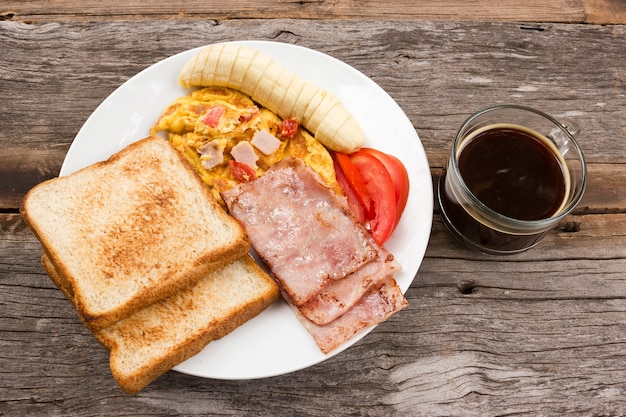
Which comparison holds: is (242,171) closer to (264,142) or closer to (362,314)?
(264,142)

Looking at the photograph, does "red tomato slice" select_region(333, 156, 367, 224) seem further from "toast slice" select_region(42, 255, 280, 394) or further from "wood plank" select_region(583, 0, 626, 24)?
"wood plank" select_region(583, 0, 626, 24)

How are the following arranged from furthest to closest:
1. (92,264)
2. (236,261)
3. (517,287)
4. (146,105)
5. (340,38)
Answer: (340,38) < (517,287) < (146,105) < (236,261) < (92,264)

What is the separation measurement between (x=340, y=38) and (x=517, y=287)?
1.76m

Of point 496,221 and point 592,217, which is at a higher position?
point 496,221

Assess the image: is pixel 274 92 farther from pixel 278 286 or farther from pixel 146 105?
pixel 278 286

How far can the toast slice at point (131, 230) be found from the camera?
235 centimetres

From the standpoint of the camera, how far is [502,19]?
346cm

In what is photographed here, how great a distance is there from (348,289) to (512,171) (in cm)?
96

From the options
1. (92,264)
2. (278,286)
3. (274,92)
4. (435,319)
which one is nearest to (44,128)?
(92,264)

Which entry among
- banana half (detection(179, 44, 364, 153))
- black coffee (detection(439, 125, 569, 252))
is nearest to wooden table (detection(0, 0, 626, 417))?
black coffee (detection(439, 125, 569, 252))

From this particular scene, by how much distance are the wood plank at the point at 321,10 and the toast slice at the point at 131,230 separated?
117 cm

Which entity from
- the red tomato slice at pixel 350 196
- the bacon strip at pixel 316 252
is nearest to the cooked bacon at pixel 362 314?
the bacon strip at pixel 316 252

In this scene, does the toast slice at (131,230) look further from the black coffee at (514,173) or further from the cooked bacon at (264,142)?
the black coffee at (514,173)

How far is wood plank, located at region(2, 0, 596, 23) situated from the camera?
11.0 feet
